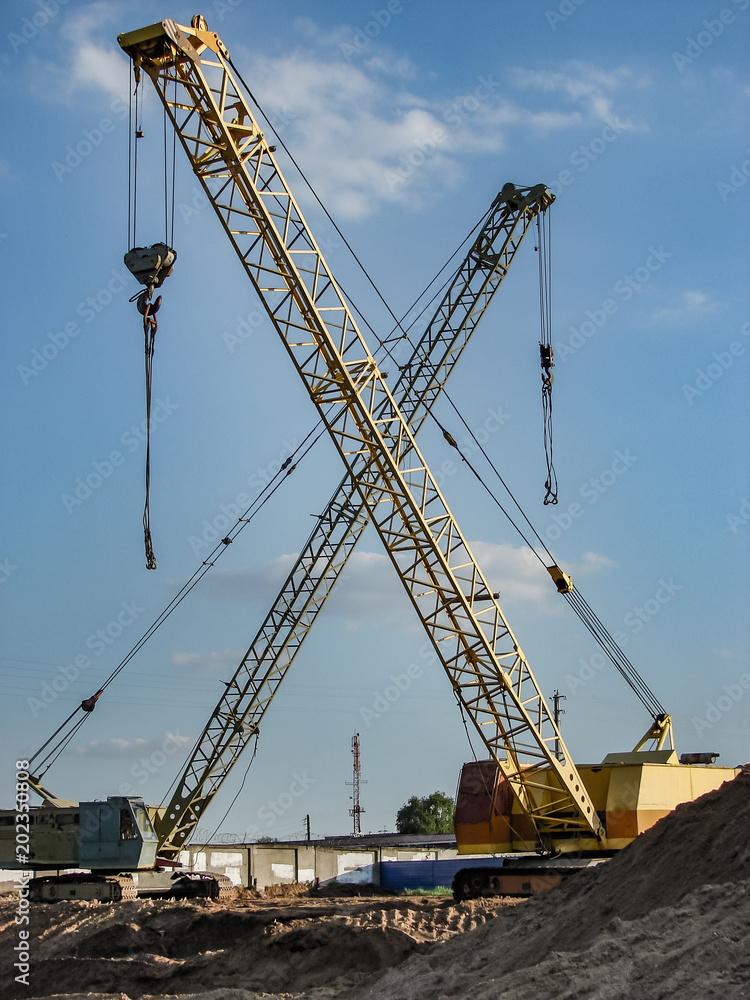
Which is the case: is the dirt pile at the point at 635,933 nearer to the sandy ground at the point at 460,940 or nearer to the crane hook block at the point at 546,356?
the sandy ground at the point at 460,940

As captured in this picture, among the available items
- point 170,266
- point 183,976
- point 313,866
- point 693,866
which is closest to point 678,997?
point 693,866

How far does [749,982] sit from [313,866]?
101ft

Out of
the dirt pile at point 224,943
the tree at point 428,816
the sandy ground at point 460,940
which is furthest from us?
the tree at point 428,816

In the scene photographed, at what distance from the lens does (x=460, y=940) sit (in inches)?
603

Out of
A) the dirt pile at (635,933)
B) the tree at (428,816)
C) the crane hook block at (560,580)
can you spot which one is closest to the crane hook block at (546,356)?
the crane hook block at (560,580)

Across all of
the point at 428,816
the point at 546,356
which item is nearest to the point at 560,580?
the point at 546,356

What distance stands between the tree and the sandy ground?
61504 millimetres

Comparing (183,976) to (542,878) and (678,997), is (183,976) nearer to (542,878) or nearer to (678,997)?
(542,878)

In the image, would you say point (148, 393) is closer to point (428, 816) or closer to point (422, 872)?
point (422, 872)

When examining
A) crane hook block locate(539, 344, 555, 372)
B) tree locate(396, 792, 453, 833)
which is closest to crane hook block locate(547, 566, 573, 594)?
crane hook block locate(539, 344, 555, 372)

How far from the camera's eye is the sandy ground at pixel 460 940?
10273 millimetres

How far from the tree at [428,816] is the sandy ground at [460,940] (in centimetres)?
6150

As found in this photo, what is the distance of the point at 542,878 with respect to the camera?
74.2 ft

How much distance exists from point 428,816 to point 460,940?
2885 inches
